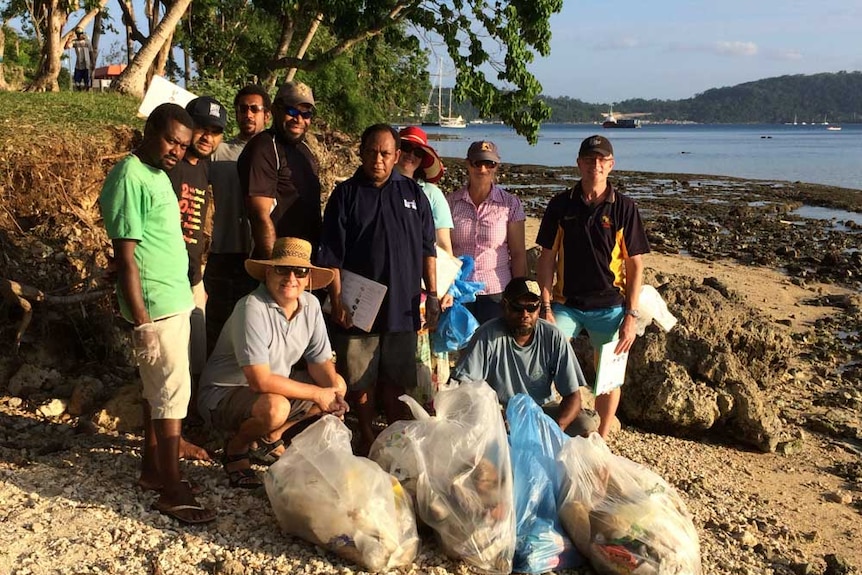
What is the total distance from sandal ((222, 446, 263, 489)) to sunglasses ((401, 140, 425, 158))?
1.99 m

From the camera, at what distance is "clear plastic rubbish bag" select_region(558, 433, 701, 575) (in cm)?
329

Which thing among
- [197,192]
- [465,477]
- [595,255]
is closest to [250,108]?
[197,192]

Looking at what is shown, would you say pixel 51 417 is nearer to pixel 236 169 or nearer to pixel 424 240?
pixel 236 169

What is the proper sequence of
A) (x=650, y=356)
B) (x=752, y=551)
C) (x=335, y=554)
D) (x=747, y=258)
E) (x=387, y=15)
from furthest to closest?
(x=747, y=258)
(x=387, y=15)
(x=650, y=356)
(x=752, y=551)
(x=335, y=554)

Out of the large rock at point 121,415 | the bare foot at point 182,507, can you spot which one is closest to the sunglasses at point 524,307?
the bare foot at point 182,507

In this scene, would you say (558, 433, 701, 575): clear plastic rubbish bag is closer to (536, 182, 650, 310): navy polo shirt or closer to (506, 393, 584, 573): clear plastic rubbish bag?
(506, 393, 584, 573): clear plastic rubbish bag

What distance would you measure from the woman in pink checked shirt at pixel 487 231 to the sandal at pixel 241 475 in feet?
5.67

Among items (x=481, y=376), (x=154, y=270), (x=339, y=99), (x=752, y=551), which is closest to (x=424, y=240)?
(x=481, y=376)

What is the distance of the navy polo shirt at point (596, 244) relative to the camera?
462 cm

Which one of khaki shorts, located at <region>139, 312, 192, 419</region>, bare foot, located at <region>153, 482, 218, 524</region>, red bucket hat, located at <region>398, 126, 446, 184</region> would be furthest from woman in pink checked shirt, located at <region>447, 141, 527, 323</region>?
bare foot, located at <region>153, 482, 218, 524</region>

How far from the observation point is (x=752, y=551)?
13.6 feet

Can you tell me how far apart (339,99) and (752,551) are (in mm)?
23613

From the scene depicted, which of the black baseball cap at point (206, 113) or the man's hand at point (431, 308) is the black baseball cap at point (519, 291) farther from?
the black baseball cap at point (206, 113)

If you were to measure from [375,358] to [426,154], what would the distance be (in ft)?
4.27
